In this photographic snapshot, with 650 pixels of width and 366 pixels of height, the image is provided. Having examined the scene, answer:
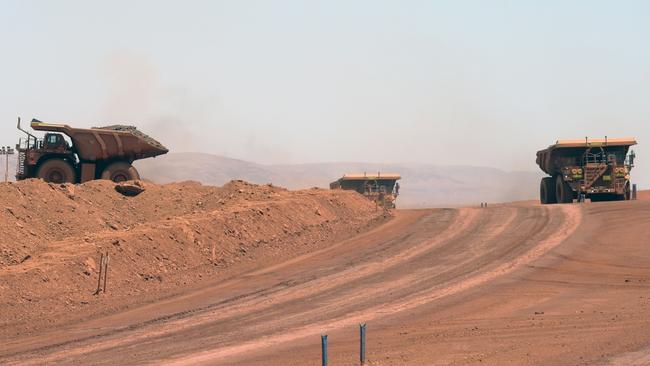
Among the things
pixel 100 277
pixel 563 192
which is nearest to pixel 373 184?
pixel 563 192

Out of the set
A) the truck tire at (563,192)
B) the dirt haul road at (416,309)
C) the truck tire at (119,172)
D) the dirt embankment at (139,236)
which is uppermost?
the truck tire at (119,172)

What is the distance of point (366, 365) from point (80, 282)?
1096 cm

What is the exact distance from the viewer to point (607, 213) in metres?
31.2

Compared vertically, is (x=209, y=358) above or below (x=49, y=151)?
below

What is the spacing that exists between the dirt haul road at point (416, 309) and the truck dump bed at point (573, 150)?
A: 30.3 ft

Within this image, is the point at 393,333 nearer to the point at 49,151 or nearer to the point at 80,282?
the point at 80,282

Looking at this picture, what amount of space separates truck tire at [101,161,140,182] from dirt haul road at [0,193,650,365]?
1415cm

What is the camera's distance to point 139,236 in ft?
81.5

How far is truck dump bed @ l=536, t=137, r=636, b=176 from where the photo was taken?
37.5 metres

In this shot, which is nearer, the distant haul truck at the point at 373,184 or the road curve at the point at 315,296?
the road curve at the point at 315,296

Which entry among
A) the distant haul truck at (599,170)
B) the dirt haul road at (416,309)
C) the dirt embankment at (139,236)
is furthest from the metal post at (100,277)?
the distant haul truck at (599,170)

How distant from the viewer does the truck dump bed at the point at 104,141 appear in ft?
123

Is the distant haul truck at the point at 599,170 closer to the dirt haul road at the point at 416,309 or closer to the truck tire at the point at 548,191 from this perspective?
the truck tire at the point at 548,191

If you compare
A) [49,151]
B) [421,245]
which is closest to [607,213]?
[421,245]
